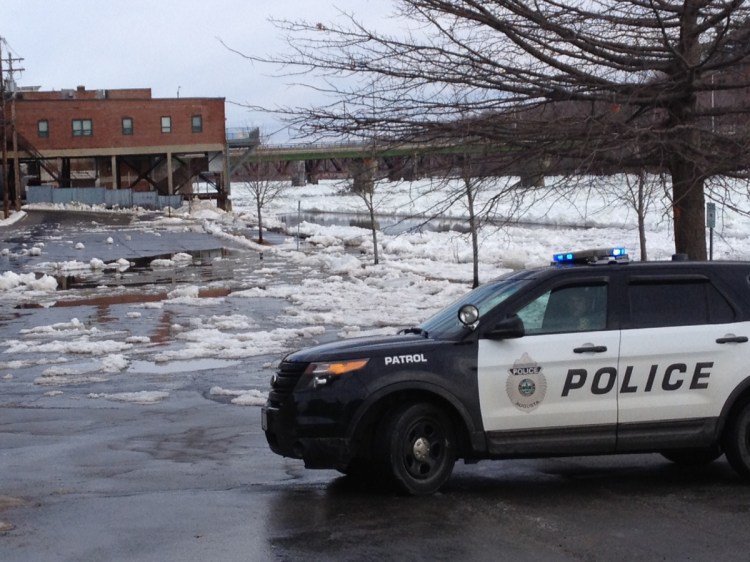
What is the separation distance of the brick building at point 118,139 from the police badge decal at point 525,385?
65.5m

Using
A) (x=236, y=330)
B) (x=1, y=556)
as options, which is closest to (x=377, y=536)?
(x=1, y=556)

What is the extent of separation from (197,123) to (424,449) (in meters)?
68.1

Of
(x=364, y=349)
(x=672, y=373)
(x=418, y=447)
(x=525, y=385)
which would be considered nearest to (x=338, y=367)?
(x=364, y=349)

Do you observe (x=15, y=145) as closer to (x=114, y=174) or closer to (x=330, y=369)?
(x=114, y=174)

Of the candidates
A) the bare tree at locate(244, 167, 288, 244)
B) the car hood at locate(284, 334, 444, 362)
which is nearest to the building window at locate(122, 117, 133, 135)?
the bare tree at locate(244, 167, 288, 244)

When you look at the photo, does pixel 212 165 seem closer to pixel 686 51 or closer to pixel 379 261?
pixel 379 261

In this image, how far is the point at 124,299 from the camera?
25344mm

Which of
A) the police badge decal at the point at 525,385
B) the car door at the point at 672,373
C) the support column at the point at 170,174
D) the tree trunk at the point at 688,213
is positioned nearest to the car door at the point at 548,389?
the police badge decal at the point at 525,385

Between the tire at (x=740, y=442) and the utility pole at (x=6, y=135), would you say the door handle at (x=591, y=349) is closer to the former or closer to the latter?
the tire at (x=740, y=442)

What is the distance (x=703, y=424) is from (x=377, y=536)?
2.84 meters

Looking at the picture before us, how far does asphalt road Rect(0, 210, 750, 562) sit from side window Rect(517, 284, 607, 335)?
127 cm

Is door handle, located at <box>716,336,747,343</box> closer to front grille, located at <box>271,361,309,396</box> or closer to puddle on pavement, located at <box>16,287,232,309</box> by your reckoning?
front grille, located at <box>271,361,309,396</box>

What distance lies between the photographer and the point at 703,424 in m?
7.90

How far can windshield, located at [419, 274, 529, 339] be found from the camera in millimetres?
8000
